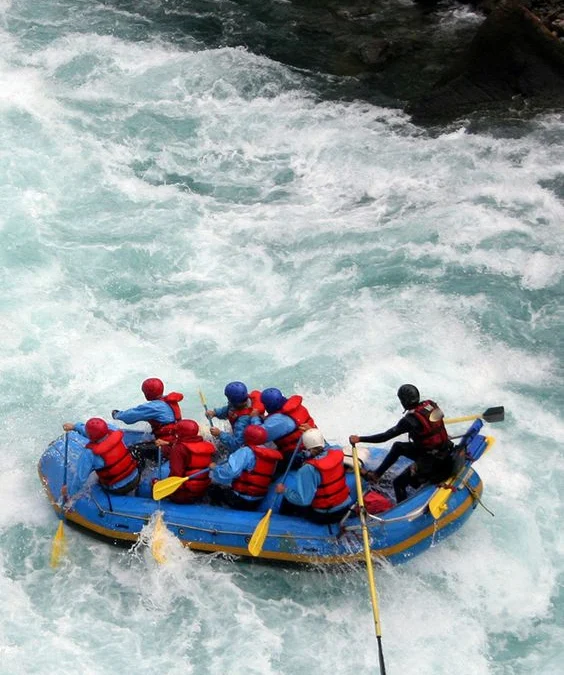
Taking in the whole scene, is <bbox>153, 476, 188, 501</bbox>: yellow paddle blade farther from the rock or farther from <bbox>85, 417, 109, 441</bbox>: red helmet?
the rock

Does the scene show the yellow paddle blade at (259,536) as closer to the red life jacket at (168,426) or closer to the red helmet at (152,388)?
the red life jacket at (168,426)

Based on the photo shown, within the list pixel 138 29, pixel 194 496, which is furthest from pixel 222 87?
pixel 194 496

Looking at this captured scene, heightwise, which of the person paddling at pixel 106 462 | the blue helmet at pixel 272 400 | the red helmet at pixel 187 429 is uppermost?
the blue helmet at pixel 272 400

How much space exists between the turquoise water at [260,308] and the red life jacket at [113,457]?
73 centimetres

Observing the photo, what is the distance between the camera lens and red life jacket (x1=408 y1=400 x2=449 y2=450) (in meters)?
7.67

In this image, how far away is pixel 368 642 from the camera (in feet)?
24.8

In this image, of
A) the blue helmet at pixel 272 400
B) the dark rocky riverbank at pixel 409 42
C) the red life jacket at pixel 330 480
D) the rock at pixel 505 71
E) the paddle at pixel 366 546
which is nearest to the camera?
the paddle at pixel 366 546

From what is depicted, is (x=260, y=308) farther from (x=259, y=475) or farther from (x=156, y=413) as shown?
(x=259, y=475)

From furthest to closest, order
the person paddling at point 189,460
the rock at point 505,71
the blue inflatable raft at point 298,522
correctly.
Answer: the rock at point 505,71, the person paddling at point 189,460, the blue inflatable raft at point 298,522

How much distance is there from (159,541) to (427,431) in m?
2.48

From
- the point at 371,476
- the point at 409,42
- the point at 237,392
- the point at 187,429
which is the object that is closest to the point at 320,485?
the point at 371,476

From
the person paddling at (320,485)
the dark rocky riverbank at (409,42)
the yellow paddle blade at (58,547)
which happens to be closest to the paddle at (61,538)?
the yellow paddle blade at (58,547)

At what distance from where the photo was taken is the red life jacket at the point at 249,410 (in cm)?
823

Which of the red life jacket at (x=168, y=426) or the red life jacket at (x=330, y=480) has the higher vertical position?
the red life jacket at (x=330, y=480)
